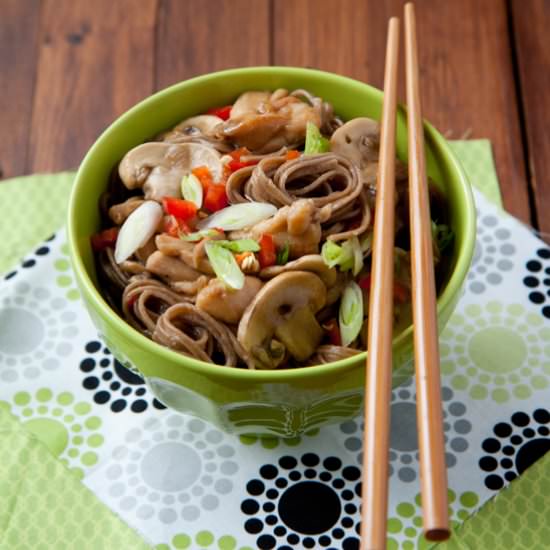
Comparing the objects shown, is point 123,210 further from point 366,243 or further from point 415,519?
point 415,519

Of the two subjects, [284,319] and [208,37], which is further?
[208,37]

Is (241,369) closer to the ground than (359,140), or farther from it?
closer to the ground

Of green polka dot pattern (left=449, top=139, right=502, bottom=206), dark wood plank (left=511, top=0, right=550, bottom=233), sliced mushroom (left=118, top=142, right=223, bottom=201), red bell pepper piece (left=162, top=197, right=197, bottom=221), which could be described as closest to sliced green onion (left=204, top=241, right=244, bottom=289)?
red bell pepper piece (left=162, top=197, right=197, bottom=221)

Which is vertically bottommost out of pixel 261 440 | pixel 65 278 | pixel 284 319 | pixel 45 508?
pixel 45 508

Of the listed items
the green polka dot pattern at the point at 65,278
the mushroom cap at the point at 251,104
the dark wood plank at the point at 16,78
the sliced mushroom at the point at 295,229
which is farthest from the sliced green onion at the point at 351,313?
the dark wood plank at the point at 16,78

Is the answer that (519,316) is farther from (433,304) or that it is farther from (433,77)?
(433,77)

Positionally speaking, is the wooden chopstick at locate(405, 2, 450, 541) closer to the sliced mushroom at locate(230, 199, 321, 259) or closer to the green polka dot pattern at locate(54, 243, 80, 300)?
the sliced mushroom at locate(230, 199, 321, 259)

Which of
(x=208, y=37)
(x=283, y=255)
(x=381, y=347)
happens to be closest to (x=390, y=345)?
(x=381, y=347)

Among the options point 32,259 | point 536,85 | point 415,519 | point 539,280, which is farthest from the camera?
point 536,85
